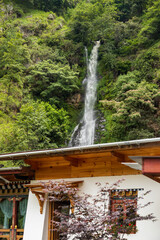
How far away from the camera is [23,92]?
26531 millimetres

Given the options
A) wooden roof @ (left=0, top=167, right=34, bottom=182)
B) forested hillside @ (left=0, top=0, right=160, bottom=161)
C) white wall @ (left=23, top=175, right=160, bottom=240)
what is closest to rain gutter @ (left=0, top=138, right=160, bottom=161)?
wooden roof @ (left=0, top=167, right=34, bottom=182)

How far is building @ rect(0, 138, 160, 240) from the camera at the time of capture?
22.5 feet

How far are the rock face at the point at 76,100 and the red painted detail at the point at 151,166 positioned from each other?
75.7 ft

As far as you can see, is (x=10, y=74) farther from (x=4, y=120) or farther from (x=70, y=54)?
(x=70, y=54)

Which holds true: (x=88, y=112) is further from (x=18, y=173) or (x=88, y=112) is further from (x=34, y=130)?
(x=18, y=173)

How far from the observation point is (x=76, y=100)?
92.8 ft

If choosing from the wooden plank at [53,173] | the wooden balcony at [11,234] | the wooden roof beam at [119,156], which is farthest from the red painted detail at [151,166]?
the wooden balcony at [11,234]

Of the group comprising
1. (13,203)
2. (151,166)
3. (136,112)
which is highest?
(136,112)

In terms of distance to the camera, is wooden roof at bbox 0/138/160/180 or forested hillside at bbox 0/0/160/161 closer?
wooden roof at bbox 0/138/160/180

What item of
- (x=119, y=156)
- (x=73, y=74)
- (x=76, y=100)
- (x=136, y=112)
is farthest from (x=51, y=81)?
(x=119, y=156)

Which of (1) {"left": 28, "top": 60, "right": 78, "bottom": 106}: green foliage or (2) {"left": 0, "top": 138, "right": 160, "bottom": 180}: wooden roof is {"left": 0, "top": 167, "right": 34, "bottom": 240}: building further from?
(1) {"left": 28, "top": 60, "right": 78, "bottom": 106}: green foliage

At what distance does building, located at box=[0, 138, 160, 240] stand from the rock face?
758 inches

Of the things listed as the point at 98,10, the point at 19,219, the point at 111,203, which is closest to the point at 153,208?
the point at 111,203

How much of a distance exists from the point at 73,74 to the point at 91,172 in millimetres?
A: 20079
